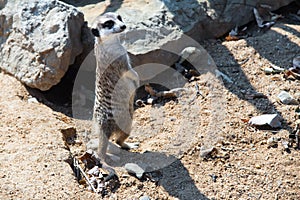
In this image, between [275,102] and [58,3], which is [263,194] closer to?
[275,102]

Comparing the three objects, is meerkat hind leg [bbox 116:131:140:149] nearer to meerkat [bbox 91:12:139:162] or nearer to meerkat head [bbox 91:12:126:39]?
meerkat [bbox 91:12:139:162]

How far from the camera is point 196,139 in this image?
11.5ft

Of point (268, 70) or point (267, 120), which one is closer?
point (267, 120)

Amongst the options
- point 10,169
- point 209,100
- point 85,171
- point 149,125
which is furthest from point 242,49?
point 10,169

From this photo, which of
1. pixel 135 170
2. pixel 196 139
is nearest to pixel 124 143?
pixel 135 170

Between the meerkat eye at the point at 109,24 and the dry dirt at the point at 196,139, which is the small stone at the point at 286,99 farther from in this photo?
the meerkat eye at the point at 109,24

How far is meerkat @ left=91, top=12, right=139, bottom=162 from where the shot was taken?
10.9ft

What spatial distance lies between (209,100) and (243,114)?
0.31m

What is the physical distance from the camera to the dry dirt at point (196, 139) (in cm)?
309

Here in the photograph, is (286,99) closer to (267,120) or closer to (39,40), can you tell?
(267,120)

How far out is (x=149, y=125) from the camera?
148 inches

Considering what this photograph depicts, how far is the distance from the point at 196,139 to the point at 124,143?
50cm

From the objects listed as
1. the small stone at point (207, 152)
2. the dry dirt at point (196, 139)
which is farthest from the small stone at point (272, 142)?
the small stone at point (207, 152)

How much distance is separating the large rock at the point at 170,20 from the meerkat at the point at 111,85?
59 cm
